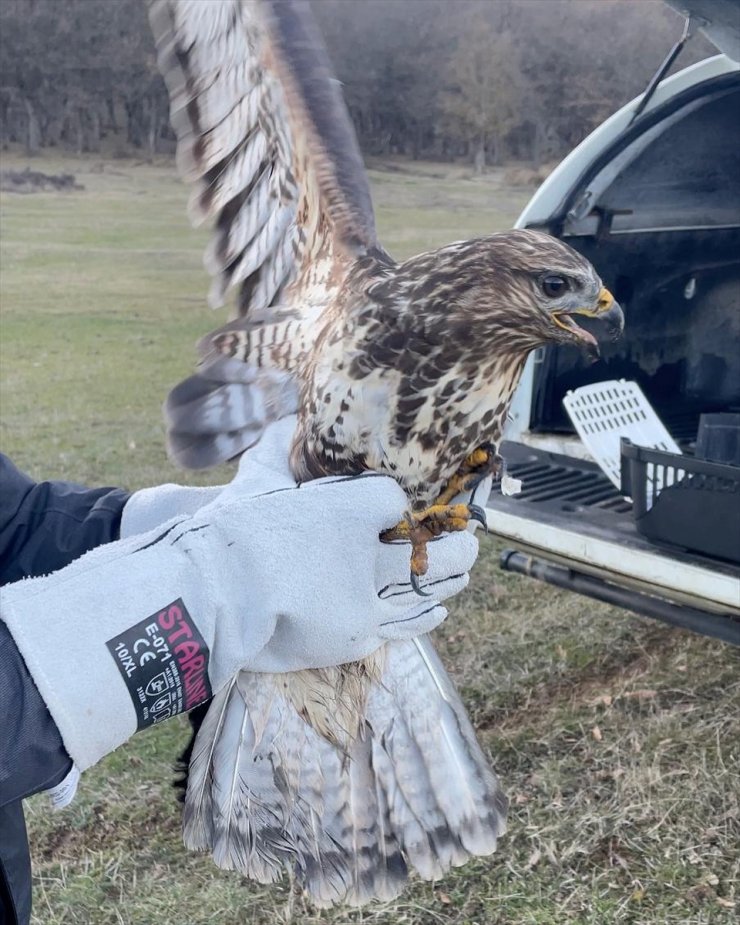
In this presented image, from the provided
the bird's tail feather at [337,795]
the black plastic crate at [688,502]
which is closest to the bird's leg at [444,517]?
the bird's tail feather at [337,795]

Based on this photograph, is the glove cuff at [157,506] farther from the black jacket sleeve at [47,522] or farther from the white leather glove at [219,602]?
the white leather glove at [219,602]

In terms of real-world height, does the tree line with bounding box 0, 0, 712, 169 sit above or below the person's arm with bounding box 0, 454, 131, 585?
above

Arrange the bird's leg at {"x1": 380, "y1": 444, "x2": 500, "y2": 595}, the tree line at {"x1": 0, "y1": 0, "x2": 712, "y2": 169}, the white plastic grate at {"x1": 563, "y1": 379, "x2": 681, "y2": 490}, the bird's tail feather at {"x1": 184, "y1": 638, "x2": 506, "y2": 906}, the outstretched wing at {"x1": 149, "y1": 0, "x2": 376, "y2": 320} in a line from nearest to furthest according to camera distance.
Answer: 1. the bird's leg at {"x1": 380, "y1": 444, "x2": 500, "y2": 595}
2. the bird's tail feather at {"x1": 184, "y1": 638, "x2": 506, "y2": 906}
3. the outstretched wing at {"x1": 149, "y1": 0, "x2": 376, "y2": 320}
4. the white plastic grate at {"x1": 563, "y1": 379, "x2": 681, "y2": 490}
5. the tree line at {"x1": 0, "y1": 0, "x2": 712, "y2": 169}

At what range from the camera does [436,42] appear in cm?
469

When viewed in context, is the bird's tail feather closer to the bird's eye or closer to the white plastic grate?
the bird's eye

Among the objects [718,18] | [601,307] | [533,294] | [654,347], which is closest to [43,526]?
[533,294]

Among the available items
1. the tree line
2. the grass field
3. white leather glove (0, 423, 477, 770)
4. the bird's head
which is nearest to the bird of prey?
the bird's head

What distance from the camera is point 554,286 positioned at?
5.99 feet

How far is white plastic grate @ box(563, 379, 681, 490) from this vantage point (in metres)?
3.54

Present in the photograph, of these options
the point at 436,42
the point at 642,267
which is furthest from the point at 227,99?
the point at 436,42

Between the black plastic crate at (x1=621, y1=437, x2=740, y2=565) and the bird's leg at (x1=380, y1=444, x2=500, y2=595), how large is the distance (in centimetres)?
102

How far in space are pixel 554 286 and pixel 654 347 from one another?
245 cm

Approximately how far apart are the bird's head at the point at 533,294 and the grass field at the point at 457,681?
94cm

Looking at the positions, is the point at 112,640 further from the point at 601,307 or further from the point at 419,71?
the point at 419,71
